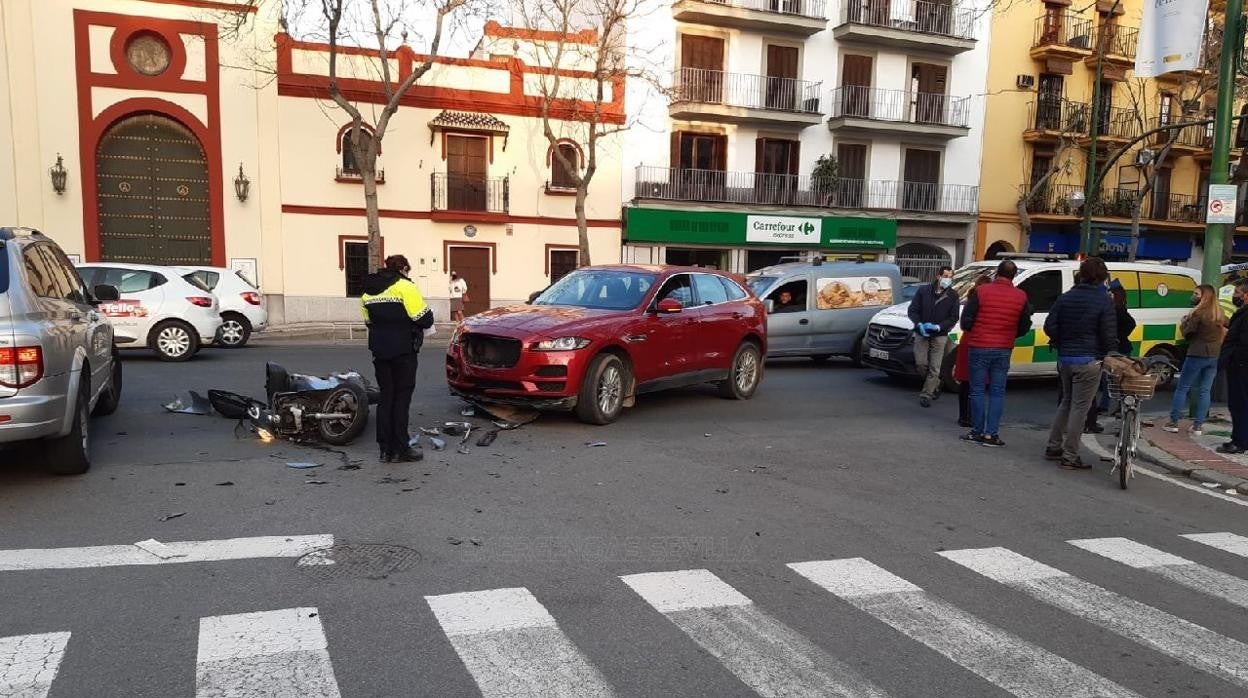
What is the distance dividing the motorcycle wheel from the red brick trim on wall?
18887 millimetres

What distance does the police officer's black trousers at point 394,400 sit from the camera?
7.02m

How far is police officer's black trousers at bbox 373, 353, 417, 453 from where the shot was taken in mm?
7020

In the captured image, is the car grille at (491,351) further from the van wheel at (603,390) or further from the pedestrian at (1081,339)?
the pedestrian at (1081,339)

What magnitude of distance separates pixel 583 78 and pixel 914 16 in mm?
12958

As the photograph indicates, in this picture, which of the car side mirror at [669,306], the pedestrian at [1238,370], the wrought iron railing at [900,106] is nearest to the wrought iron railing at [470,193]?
the wrought iron railing at [900,106]

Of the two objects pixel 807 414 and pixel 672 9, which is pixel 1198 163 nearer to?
pixel 672 9

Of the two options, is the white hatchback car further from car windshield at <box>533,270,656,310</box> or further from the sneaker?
the sneaker

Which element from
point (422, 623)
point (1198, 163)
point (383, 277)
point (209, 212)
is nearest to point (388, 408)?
point (383, 277)

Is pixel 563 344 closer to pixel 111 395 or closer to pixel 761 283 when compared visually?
pixel 111 395

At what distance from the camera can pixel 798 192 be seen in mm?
29172

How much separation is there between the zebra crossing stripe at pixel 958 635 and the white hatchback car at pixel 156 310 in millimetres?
12258

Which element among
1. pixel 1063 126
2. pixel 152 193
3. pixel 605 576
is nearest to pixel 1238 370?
pixel 605 576

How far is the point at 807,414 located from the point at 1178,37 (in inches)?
242

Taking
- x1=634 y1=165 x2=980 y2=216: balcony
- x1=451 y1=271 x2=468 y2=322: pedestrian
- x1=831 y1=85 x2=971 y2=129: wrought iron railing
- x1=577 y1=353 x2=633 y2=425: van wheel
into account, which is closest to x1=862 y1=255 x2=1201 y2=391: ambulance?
x1=577 y1=353 x2=633 y2=425: van wheel
